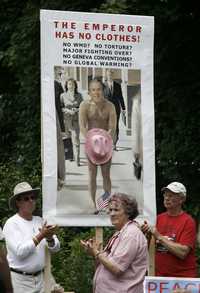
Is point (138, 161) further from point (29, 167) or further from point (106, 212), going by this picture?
point (29, 167)

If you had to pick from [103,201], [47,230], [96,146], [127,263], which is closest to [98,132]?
[96,146]

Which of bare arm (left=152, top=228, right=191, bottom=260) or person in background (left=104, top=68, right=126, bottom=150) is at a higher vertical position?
person in background (left=104, top=68, right=126, bottom=150)

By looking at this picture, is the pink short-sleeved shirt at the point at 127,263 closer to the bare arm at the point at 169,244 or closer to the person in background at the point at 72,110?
the bare arm at the point at 169,244

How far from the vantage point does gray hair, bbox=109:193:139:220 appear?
689 centimetres

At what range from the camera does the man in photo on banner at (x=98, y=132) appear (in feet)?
23.9

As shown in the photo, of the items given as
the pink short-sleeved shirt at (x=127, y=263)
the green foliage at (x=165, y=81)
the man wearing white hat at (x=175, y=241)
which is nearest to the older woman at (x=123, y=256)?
the pink short-sleeved shirt at (x=127, y=263)

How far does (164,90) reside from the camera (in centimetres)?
1306

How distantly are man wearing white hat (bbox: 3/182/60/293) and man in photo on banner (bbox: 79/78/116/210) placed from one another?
0.56 metres

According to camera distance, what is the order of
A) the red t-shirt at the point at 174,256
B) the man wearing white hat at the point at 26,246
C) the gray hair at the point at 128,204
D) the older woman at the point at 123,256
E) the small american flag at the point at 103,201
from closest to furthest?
the older woman at the point at 123,256 < the gray hair at the point at 128,204 < the man wearing white hat at the point at 26,246 < the small american flag at the point at 103,201 < the red t-shirt at the point at 174,256

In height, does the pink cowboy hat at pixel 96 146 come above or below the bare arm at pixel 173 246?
above

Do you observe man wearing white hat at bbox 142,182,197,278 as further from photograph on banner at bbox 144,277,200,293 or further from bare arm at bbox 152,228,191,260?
photograph on banner at bbox 144,277,200,293

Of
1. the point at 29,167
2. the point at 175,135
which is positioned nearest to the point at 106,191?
the point at 175,135

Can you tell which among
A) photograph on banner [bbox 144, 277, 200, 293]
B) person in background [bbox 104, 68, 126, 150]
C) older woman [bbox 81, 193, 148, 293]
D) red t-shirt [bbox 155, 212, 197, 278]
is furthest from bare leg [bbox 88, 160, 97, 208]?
photograph on banner [bbox 144, 277, 200, 293]

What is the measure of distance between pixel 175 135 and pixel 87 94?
548 cm
